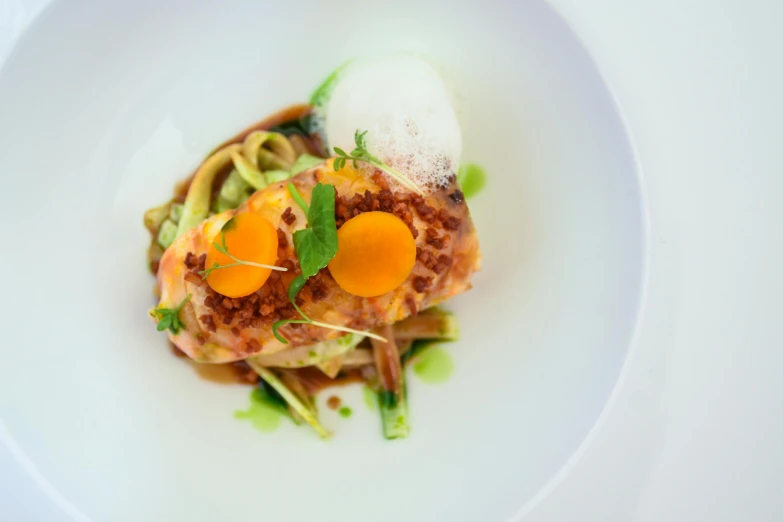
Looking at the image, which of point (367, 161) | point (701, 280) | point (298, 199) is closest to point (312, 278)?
point (298, 199)

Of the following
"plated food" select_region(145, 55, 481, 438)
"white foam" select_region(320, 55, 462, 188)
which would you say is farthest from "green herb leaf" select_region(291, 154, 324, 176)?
"white foam" select_region(320, 55, 462, 188)

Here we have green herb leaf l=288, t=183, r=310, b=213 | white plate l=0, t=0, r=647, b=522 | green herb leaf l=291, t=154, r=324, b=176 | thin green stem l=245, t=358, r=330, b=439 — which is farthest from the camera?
green herb leaf l=291, t=154, r=324, b=176

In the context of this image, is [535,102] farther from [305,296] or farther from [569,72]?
[305,296]

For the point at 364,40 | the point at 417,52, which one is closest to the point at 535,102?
the point at 417,52

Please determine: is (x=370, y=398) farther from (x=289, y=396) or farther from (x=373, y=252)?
(x=373, y=252)

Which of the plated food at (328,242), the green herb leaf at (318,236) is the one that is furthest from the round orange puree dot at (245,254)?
the green herb leaf at (318,236)

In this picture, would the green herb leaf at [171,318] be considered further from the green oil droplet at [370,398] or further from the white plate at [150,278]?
the green oil droplet at [370,398]

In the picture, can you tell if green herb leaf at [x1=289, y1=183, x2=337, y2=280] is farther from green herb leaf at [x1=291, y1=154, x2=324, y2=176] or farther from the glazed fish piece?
green herb leaf at [x1=291, y1=154, x2=324, y2=176]
